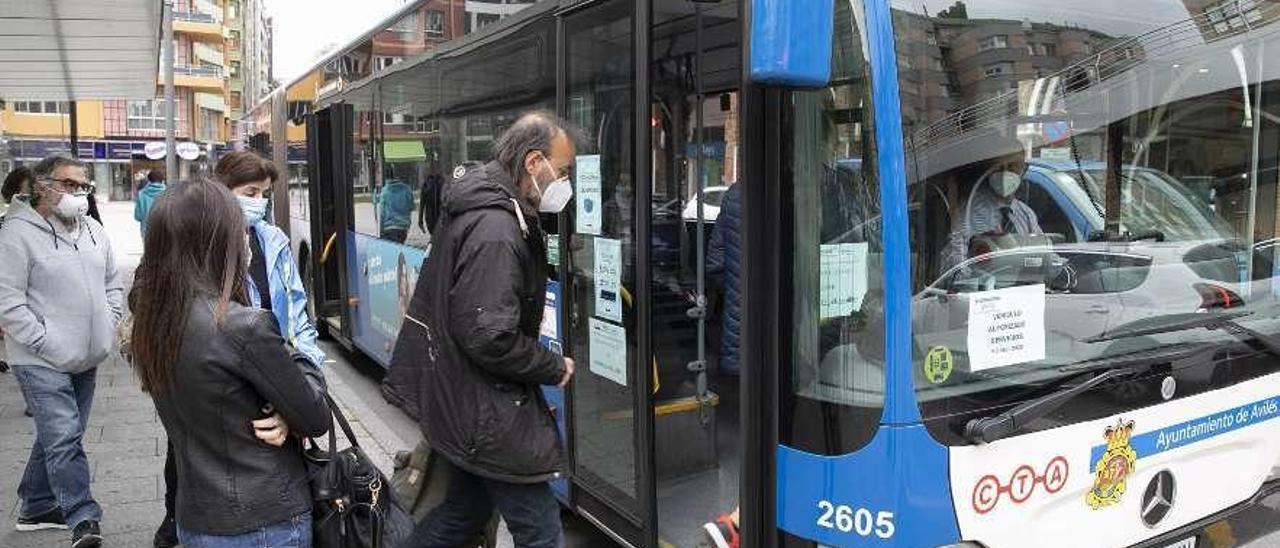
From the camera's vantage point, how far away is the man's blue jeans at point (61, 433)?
3852 mm

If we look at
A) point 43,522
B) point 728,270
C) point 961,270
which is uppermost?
point 961,270

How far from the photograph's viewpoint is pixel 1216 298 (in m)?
2.96

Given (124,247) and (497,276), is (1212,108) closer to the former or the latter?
(497,276)

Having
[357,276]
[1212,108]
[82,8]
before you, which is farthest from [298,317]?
[82,8]

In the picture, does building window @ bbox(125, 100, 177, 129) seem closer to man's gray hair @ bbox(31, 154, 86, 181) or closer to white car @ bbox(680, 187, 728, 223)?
man's gray hair @ bbox(31, 154, 86, 181)

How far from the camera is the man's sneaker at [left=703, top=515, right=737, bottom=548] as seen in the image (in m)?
2.75

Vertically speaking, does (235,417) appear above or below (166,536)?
above

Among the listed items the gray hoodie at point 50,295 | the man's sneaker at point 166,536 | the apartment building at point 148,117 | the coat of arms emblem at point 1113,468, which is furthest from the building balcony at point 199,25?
the coat of arms emblem at point 1113,468

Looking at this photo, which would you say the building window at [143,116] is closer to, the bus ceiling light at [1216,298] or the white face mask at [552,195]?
the white face mask at [552,195]

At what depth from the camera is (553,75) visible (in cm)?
386

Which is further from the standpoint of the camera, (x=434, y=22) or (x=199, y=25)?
(x=199, y=25)

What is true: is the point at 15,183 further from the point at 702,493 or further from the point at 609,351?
the point at 702,493

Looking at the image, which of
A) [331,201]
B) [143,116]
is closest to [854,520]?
[331,201]

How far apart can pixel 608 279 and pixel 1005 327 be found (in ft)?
4.91
